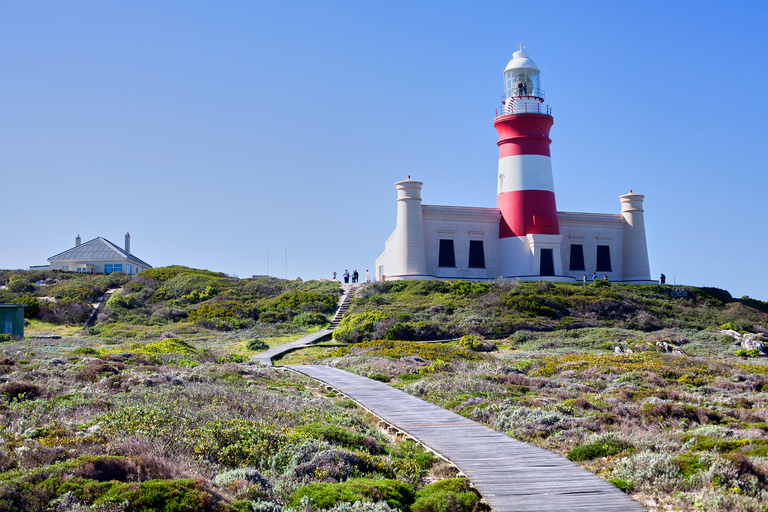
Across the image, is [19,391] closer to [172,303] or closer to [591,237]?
[172,303]

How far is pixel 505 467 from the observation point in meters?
7.70

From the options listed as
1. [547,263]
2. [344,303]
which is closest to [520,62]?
[547,263]

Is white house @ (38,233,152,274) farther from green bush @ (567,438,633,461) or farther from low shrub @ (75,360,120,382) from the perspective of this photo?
green bush @ (567,438,633,461)

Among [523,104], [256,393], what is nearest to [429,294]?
[523,104]

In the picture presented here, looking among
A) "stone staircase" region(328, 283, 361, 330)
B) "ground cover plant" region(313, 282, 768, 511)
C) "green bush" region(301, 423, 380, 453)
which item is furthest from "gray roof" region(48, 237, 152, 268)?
"green bush" region(301, 423, 380, 453)

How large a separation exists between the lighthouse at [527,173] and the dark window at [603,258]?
4.50 metres

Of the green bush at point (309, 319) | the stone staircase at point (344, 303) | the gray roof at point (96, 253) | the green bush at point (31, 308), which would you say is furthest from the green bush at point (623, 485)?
the gray roof at point (96, 253)

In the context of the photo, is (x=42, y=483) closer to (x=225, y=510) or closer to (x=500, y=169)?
(x=225, y=510)

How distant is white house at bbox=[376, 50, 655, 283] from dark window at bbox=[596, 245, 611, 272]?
1.07 m

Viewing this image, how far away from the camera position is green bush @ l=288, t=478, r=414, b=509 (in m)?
6.55

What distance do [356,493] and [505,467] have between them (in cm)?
193

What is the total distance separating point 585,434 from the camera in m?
9.49

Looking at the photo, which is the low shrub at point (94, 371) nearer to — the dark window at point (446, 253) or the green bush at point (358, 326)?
the green bush at point (358, 326)

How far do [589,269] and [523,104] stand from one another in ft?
36.8
